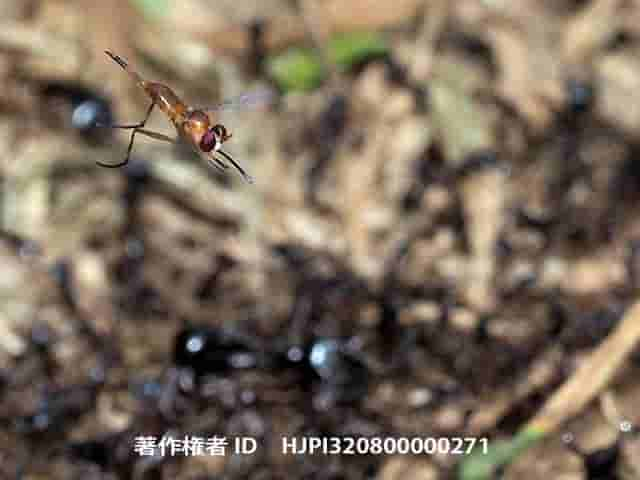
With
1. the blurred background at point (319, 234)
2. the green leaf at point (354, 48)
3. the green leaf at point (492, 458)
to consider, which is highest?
the green leaf at point (354, 48)

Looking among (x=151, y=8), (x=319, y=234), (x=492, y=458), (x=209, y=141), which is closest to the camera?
(x=209, y=141)

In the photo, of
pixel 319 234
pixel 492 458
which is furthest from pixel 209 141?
pixel 319 234

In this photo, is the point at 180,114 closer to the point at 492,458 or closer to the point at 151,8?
the point at 492,458

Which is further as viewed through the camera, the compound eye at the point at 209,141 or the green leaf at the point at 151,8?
the green leaf at the point at 151,8

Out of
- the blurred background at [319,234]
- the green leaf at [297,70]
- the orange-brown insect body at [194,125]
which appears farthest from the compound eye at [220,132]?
the green leaf at [297,70]

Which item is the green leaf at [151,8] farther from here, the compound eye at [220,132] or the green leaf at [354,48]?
the compound eye at [220,132]

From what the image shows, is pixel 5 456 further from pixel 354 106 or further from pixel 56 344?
pixel 354 106

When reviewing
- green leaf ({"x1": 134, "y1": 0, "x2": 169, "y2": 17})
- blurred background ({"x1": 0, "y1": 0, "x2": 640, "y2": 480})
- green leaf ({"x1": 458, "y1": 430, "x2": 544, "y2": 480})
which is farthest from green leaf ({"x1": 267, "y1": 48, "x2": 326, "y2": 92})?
green leaf ({"x1": 458, "y1": 430, "x2": 544, "y2": 480})
